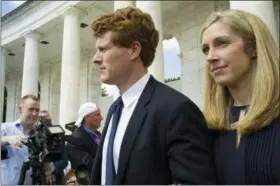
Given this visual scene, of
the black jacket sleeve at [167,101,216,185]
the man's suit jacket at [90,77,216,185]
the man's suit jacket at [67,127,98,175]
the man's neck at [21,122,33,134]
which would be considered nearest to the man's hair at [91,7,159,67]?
the man's suit jacket at [90,77,216,185]

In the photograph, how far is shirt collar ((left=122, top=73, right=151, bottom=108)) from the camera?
2.45m

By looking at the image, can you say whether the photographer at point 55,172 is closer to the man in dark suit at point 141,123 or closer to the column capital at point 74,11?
the man in dark suit at point 141,123

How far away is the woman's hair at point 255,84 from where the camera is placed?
215 centimetres

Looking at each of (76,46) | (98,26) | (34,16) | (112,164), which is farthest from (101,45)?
(34,16)

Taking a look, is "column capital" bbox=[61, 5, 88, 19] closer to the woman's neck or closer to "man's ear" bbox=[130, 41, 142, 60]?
"man's ear" bbox=[130, 41, 142, 60]

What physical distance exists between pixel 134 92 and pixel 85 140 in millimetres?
3973

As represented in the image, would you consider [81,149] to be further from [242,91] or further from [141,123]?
[242,91]

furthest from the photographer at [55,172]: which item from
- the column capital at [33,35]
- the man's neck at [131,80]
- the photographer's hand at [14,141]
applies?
the column capital at [33,35]

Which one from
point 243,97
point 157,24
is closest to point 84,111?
point 243,97

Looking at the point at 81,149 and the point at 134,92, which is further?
the point at 81,149

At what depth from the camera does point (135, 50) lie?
250 cm

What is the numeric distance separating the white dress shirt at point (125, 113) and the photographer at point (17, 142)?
2.59 m

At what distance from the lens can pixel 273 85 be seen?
7.29 ft

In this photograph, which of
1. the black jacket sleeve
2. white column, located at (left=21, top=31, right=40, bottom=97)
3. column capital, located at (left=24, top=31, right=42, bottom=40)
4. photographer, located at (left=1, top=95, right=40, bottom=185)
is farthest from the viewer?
column capital, located at (left=24, top=31, right=42, bottom=40)
